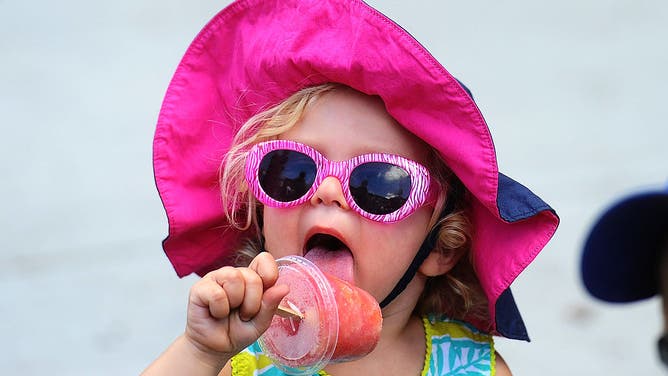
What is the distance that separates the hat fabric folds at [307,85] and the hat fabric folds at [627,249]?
240 mm

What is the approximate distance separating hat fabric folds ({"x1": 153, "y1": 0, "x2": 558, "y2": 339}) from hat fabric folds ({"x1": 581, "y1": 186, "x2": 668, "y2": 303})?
0.79 ft

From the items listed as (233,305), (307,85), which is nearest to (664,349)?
(233,305)

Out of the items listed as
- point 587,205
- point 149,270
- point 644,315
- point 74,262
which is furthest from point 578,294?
point 74,262

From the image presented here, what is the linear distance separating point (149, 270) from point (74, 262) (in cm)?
35

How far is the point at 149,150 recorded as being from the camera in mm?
5297

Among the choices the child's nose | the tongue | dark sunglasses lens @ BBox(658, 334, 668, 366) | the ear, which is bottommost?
the ear

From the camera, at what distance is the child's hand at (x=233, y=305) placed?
194 cm

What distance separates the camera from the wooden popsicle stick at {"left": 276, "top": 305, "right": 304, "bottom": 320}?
6.59 feet

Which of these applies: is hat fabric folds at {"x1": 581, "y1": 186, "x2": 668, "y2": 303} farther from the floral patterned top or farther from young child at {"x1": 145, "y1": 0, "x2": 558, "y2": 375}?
the floral patterned top

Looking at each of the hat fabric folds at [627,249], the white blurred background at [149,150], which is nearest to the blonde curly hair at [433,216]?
the hat fabric folds at [627,249]

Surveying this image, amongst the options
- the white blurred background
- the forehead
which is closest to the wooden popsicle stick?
the forehead

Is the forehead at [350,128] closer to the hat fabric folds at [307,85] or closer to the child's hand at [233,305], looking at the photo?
the hat fabric folds at [307,85]

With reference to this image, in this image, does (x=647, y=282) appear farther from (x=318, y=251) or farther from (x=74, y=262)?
(x=74, y=262)

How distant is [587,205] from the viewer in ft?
16.3
